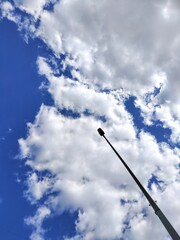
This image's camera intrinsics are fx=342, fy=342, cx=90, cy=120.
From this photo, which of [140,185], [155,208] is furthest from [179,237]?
[140,185]

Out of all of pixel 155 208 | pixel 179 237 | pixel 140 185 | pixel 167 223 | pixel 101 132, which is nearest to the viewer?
pixel 179 237

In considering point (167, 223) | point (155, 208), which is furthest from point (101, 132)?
point (167, 223)

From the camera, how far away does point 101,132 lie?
4066cm

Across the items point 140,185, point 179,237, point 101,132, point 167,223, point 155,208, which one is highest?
point 101,132

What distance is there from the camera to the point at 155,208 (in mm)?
27500

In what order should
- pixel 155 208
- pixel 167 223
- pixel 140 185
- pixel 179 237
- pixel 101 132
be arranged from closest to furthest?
pixel 179 237
pixel 167 223
pixel 155 208
pixel 140 185
pixel 101 132

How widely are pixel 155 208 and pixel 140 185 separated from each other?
2740 mm

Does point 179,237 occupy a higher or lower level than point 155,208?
lower

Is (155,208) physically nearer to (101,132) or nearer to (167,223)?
(167,223)

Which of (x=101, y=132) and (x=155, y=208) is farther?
(x=101, y=132)

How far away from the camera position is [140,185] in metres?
29.7

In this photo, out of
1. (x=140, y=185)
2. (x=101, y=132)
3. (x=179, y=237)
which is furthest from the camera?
(x=101, y=132)

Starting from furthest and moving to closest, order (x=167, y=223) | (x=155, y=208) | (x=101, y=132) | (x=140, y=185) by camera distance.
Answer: (x=101, y=132) → (x=140, y=185) → (x=155, y=208) → (x=167, y=223)

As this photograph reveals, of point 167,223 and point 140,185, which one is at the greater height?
point 140,185
